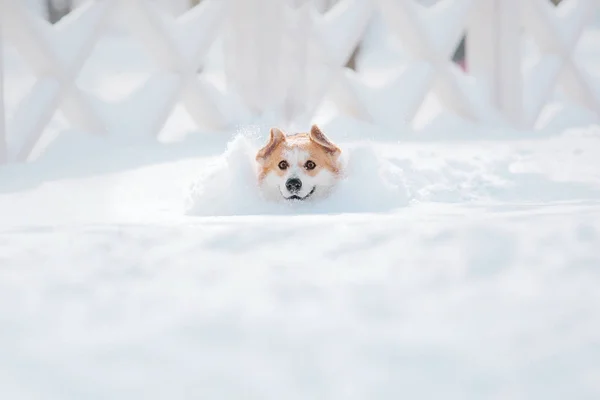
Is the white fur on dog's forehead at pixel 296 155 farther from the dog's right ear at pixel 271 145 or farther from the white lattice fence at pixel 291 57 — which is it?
the white lattice fence at pixel 291 57

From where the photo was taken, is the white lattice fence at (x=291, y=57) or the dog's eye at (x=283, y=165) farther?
the white lattice fence at (x=291, y=57)

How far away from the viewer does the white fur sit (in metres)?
2.47

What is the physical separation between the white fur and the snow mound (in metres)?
0.03

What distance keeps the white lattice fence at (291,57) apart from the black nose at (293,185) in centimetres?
162

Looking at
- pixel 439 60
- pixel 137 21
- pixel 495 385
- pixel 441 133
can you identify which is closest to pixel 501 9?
pixel 439 60

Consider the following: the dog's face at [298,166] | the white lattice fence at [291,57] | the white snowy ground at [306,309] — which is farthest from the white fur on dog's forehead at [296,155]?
the white lattice fence at [291,57]

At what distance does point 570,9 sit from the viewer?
5.58 meters

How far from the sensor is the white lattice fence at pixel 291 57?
12.6 ft

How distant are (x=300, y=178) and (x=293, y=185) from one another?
1.2 inches

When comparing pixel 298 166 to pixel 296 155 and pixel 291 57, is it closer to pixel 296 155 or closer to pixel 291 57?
pixel 296 155

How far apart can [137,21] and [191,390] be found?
10.8 feet

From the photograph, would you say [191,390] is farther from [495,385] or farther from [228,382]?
[495,385]

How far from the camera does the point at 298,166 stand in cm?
251

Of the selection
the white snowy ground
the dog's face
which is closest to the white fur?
the dog's face
